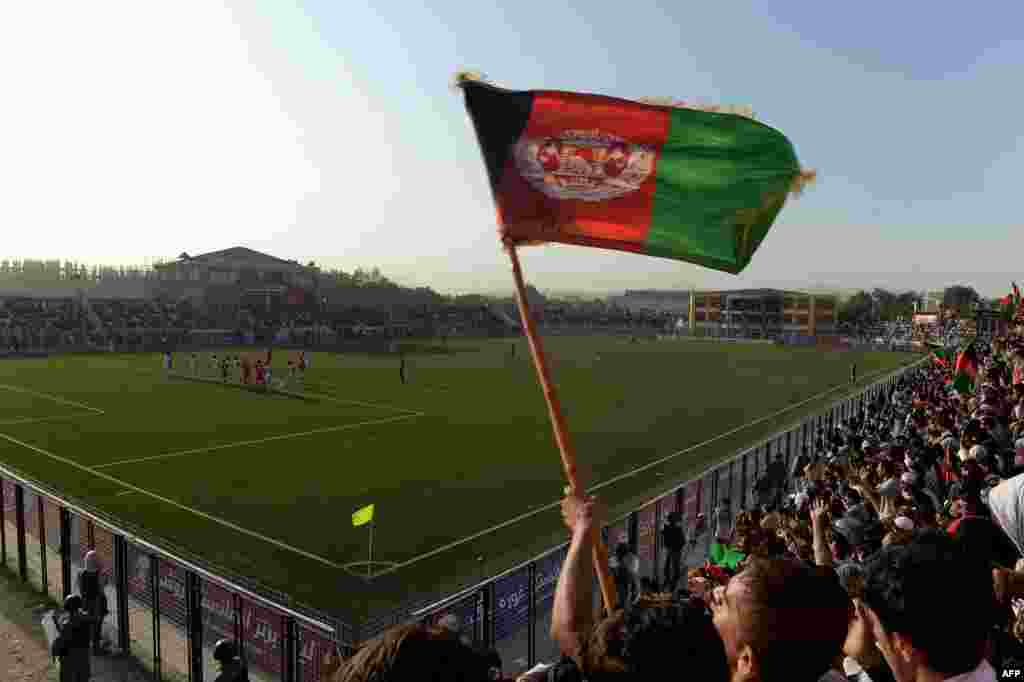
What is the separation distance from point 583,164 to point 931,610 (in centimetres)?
436

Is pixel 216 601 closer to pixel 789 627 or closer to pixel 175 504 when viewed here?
pixel 789 627

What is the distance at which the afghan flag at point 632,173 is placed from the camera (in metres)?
5.74

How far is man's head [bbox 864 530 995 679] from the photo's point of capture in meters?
2.20

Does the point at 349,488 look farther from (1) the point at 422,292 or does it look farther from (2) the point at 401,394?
(1) the point at 422,292

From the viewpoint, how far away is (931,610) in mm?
2217

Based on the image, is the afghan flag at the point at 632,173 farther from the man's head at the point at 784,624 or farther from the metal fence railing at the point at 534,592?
the man's head at the point at 784,624

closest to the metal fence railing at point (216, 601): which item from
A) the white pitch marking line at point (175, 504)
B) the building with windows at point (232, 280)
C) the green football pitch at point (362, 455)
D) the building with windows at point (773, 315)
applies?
the white pitch marking line at point (175, 504)

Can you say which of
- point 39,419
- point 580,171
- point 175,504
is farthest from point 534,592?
point 39,419

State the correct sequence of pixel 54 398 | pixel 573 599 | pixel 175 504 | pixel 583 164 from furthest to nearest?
pixel 54 398 < pixel 175 504 < pixel 583 164 < pixel 573 599

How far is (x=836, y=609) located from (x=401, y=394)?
33.9m

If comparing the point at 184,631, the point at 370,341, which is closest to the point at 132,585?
the point at 184,631

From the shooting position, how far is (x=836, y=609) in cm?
223

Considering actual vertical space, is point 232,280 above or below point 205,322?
above

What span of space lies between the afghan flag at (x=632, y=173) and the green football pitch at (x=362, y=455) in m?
7.36
